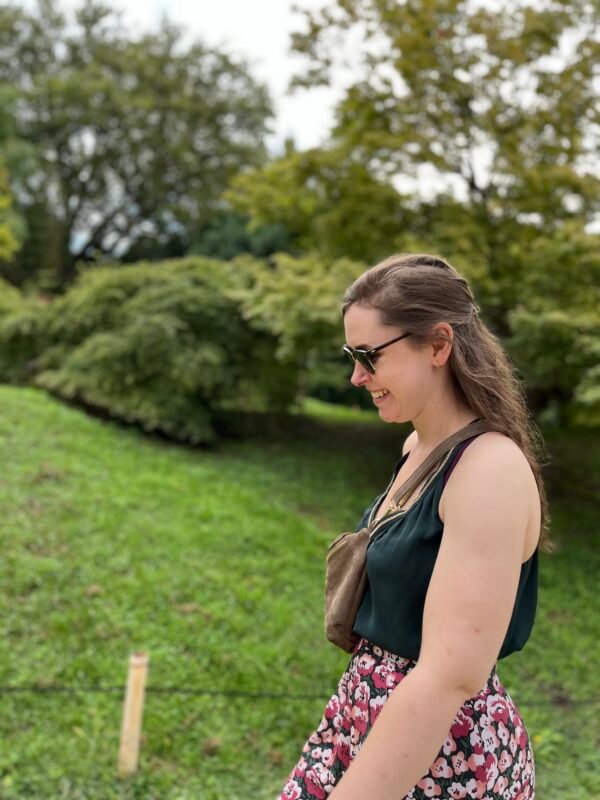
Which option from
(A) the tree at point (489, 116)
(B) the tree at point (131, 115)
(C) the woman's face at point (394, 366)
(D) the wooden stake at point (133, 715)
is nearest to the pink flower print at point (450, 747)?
(C) the woman's face at point (394, 366)

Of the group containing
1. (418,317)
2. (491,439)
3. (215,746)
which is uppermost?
(418,317)

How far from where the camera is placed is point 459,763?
1112mm

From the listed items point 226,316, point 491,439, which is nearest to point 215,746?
point 491,439

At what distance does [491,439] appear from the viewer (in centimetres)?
105

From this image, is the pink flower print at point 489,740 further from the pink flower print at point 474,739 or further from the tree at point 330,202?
the tree at point 330,202

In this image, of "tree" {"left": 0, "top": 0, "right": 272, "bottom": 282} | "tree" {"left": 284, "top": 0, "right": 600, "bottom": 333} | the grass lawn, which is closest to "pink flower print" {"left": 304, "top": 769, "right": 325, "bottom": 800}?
the grass lawn

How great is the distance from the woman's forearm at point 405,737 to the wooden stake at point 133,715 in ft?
7.44

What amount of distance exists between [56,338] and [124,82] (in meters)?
13.8

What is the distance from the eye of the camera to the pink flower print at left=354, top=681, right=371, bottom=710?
1.19 metres

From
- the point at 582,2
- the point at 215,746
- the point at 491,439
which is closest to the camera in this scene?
the point at 491,439

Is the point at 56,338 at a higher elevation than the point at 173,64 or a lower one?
lower

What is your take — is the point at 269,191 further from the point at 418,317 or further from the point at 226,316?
the point at 418,317

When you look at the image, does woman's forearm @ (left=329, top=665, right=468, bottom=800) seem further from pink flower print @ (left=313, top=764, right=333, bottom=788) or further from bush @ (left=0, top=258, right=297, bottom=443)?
bush @ (left=0, top=258, right=297, bottom=443)

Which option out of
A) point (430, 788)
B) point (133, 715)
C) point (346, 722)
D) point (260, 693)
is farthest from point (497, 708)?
point (260, 693)
